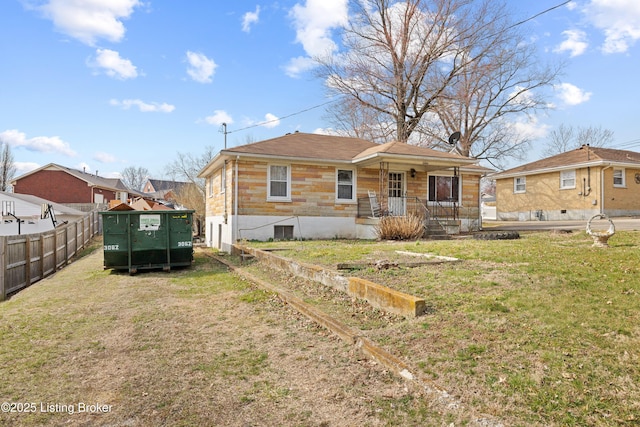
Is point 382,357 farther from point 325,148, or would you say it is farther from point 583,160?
point 583,160

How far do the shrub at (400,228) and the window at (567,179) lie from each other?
1513 cm

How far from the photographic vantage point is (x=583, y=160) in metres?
22.6

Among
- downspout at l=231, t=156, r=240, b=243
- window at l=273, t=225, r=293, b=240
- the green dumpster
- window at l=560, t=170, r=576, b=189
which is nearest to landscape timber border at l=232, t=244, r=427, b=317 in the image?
the green dumpster

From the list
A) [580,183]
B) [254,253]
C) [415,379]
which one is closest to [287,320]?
[415,379]

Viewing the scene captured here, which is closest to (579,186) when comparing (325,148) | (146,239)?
(325,148)

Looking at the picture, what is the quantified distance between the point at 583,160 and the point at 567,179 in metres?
1.54

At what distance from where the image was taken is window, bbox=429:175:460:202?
57.4 ft

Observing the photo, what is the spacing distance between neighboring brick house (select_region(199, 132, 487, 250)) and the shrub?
4.46 feet

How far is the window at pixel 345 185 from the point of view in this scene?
1588 centimetres

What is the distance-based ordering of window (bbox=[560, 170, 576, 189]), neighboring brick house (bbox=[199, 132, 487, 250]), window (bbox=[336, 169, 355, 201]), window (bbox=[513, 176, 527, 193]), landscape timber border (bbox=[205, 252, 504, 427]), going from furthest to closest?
window (bbox=[513, 176, 527, 193]), window (bbox=[560, 170, 576, 189]), window (bbox=[336, 169, 355, 201]), neighboring brick house (bbox=[199, 132, 487, 250]), landscape timber border (bbox=[205, 252, 504, 427])

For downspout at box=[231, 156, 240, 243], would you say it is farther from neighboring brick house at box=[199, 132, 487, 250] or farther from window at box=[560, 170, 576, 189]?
window at box=[560, 170, 576, 189]

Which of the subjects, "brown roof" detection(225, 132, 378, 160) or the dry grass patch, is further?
"brown roof" detection(225, 132, 378, 160)

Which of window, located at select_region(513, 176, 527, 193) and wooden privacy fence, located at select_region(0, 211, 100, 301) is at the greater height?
window, located at select_region(513, 176, 527, 193)

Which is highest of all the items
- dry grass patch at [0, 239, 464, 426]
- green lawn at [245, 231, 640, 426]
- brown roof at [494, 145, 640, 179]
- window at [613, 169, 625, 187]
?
brown roof at [494, 145, 640, 179]
